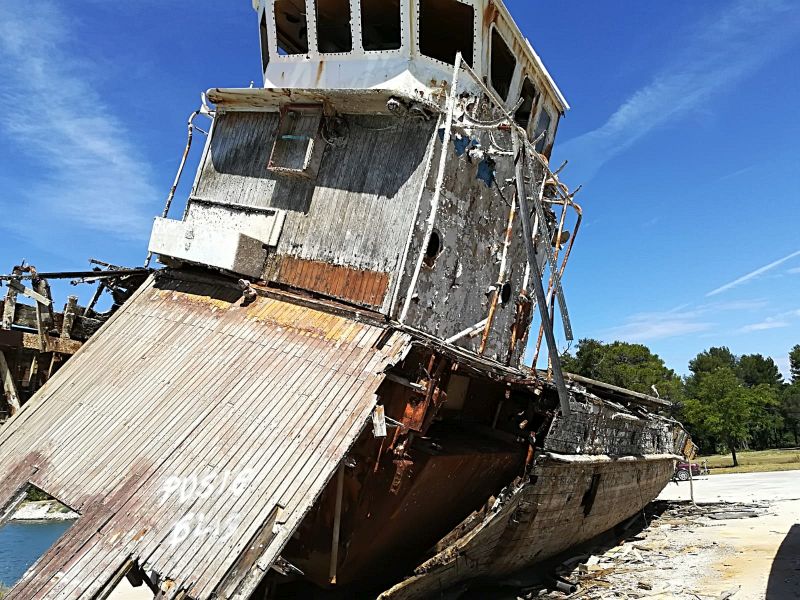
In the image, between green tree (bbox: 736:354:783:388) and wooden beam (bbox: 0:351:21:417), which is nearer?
wooden beam (bbox: 0:351:21:417)

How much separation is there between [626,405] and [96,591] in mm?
14985

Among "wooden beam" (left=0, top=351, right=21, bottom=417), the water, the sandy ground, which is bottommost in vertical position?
the water

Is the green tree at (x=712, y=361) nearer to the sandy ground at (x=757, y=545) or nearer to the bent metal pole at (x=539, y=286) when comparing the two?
the sandy ground at (x=757, y=545)

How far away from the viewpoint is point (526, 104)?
1389 cm

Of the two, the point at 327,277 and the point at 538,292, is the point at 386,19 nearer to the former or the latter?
the point at 327,277

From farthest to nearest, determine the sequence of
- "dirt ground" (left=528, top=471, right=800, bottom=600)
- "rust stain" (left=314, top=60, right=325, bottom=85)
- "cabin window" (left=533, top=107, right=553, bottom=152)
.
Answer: "cabin window" (left=533, top=107, right=553, bottom=152) < "rust stain" (left=314, top=60, right=325, bottom=85) < "dirt ground" (left=528, top=471, right=800, bottom=600)

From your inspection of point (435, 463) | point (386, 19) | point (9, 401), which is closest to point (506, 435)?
point (435, 463)

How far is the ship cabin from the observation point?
9781mm

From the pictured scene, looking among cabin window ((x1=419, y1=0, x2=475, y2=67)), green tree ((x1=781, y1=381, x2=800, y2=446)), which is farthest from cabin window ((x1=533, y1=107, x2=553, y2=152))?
green tree ((x1=781, y1=381, x2=800, y2=446))

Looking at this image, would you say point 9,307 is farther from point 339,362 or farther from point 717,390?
point 717,390

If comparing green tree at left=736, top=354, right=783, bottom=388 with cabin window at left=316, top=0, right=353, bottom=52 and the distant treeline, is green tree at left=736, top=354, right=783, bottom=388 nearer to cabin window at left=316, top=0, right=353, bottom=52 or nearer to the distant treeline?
the distant treeline

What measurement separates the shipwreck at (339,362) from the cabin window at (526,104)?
0.10 m

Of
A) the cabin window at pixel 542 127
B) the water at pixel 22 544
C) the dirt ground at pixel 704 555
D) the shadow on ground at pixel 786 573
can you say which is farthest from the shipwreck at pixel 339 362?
the water at pixel 22 544

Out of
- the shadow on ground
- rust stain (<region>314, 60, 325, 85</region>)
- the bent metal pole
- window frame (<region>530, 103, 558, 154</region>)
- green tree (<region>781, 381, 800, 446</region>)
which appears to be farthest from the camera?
green tree (<region>781, 381, 800, 446</region>)
